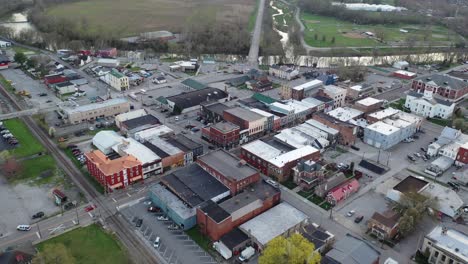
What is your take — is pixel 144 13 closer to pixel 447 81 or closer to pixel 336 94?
pixel 336 94

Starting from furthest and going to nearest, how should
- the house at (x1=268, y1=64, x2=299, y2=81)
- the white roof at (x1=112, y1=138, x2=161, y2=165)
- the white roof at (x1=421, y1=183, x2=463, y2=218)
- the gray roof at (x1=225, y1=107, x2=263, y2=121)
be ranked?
the house at (x1=268, y1=64, x2=299, y2=81), the gray roof at (x1=225, y1=107, x2=263, y2=121), the white roof at (x1=112, y1=138, x2=161, y2=165), the white roof at (x1=421, y1=183, x2=463, y2=218)

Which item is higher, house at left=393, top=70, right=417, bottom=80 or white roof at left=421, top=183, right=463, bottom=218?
house at left=393, top=70, right=417, bottom=80

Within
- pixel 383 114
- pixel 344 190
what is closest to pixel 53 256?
pixel 344 190

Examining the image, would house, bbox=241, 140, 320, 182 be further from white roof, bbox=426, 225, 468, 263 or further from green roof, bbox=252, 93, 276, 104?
white roof, bbox=426, 225, 468, 263

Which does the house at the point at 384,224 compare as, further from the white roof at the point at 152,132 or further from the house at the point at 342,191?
the white roof at the point at 152,132

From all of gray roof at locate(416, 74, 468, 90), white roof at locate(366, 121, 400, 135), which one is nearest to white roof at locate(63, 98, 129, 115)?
white roof at locate(366, 121, 400, 135)

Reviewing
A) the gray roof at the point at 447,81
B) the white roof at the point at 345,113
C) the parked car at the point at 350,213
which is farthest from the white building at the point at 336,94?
the parked car at the point at 350,213
